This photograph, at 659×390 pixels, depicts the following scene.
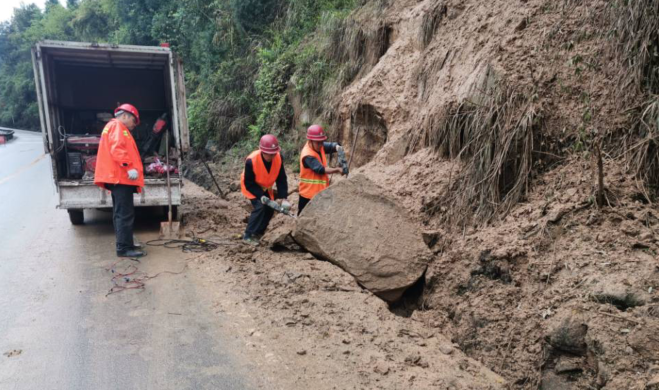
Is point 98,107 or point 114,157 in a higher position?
point 98,107

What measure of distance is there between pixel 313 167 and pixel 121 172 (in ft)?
7.60

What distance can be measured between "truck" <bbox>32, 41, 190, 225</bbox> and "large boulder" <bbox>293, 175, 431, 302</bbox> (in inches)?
117

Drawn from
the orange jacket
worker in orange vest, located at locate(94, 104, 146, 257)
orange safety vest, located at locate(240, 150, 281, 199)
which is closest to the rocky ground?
orange safety vest, located at locate(240, 150, 281, 199)

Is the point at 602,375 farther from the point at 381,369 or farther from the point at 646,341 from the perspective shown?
the point at 381,369

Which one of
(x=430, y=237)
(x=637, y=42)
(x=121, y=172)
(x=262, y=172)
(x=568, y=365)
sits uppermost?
(x=637, y=42)

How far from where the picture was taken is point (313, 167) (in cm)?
546

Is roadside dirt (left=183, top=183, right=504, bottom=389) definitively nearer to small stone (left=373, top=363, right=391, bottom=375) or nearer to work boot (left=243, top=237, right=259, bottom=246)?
small stone (left=373, top=363, right=391, bottom=375)

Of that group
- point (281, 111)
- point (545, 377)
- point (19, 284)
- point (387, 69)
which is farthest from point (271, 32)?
point (545, 377)

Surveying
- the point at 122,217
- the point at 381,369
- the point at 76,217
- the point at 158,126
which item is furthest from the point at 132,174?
the point at 381,369

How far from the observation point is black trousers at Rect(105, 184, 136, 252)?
17.7 ft

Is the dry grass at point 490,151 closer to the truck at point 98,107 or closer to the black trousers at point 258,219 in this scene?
the black trousers at point 258,219

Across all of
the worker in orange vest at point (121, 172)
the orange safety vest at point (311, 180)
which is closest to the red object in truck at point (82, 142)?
the worker in orange vest at point (121, 172)

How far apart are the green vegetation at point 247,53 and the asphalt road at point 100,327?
4.17m

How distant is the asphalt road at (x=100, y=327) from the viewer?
2955mm
